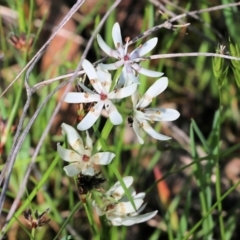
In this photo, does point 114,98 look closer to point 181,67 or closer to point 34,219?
point 34,219

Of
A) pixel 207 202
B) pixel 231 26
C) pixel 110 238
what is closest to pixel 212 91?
pixel 231 26

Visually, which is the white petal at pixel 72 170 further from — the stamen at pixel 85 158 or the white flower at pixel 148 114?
the white flower at pixel 148 114

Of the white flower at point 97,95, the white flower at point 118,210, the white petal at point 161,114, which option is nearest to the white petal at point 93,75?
the white flower at point 97,95

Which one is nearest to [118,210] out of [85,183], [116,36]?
[85,183]

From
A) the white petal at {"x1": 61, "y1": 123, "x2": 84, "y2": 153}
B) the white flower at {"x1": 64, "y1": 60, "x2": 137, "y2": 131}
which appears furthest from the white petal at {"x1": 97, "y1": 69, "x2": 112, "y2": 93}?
the white petal at {"x1": 61, "y1": 123, "x2": 84, "y2": 153}

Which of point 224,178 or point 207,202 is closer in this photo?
point 207,202

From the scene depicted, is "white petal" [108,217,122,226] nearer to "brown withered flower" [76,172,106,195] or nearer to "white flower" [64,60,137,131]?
"brown withered flower" [76,172,106,195]
